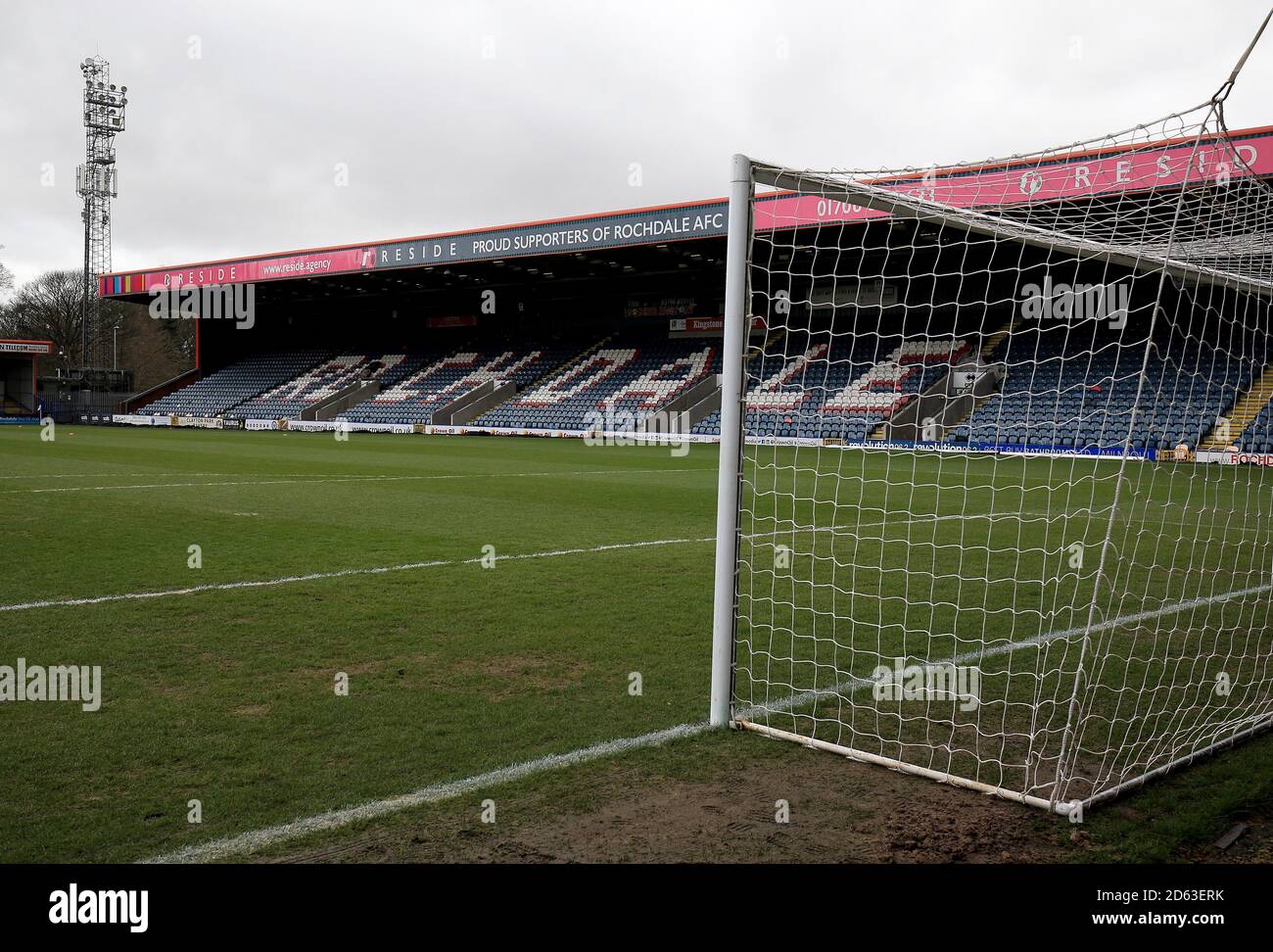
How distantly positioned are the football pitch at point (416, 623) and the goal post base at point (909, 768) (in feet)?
0.80

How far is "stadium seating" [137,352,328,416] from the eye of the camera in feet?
138

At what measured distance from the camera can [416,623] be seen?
5496 mm

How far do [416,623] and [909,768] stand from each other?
10.0ft

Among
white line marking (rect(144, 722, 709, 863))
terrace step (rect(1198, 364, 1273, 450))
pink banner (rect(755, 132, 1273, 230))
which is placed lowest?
white line marking (rect(144, 722, 709, 863))

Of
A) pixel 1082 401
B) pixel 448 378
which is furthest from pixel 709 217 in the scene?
pixel 448 378

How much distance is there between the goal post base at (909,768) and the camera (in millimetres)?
3137

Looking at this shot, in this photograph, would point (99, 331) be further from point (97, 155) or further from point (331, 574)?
point (331, 574)

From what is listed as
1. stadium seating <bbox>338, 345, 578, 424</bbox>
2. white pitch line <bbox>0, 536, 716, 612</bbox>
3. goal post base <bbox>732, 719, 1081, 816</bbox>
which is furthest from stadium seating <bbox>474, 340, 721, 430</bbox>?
goal post base <bbox>732, 719, 1081, 816</bbox>

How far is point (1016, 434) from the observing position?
2273 centimetres

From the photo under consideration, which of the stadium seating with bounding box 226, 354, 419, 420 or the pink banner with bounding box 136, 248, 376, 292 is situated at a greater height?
the pink banner with bounding box 136, 248, 376, 292

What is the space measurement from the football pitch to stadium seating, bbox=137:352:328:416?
31372mm

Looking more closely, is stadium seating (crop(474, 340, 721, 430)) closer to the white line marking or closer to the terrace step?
the terrace step
